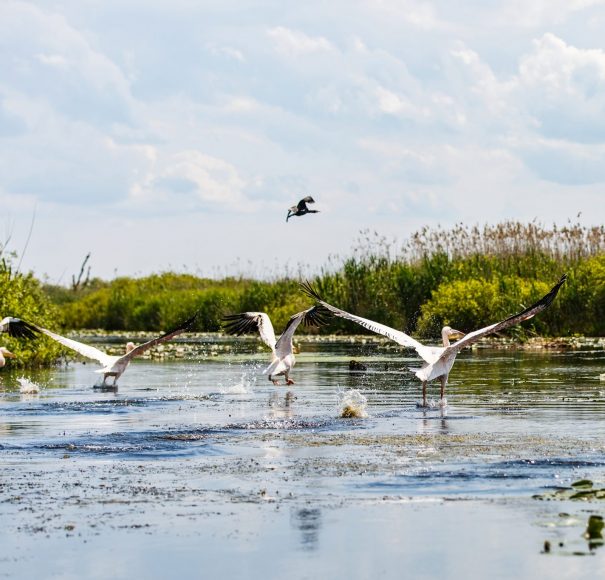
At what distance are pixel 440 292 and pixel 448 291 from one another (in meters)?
0.65

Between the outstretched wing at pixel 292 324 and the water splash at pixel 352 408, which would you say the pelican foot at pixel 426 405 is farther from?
the outstretched wing at pixel 292 324

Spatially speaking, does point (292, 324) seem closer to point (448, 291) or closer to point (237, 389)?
point (237, 389)

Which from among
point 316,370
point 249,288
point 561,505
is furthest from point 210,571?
point 249,288

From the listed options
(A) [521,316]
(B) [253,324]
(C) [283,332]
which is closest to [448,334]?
(A) [521,316]

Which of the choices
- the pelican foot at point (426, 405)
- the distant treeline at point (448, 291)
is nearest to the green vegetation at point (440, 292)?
the distant treeline at point (448, 291)

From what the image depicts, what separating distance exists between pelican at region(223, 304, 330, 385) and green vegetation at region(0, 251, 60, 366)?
5212 mm

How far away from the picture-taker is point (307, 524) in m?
9.83

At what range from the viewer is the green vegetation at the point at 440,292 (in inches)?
1555

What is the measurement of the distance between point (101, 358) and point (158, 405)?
3.57 metres

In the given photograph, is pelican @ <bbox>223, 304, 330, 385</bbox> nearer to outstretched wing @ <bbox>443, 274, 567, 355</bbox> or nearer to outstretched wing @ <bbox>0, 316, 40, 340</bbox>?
outstretched wing @ <bbox>0, 316, 40, 340</bbox>

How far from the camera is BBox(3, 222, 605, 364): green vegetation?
1555 inches

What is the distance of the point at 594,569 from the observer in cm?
837

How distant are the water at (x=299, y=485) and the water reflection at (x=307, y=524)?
0.03 meters

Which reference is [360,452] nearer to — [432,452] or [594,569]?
[432,452]
